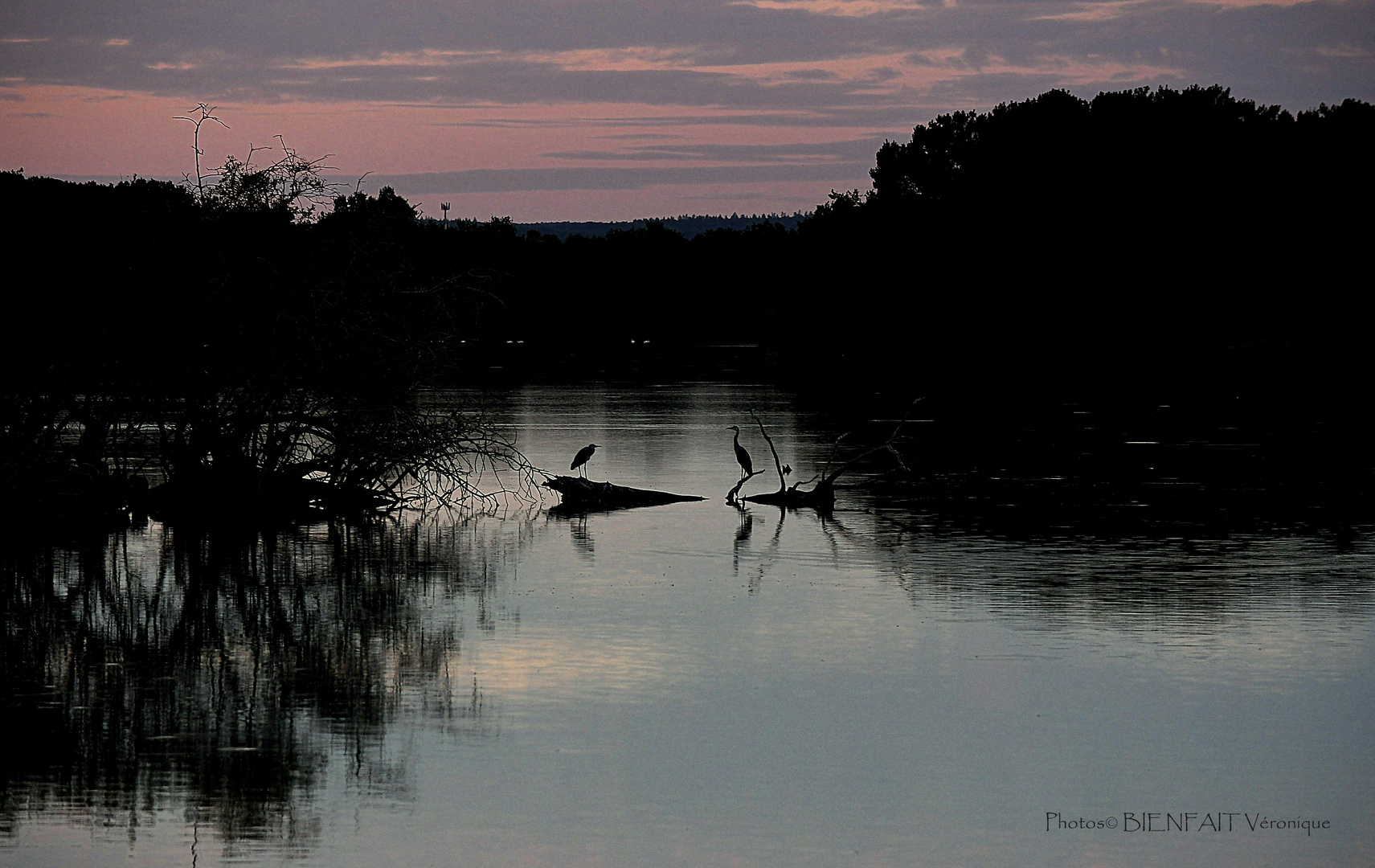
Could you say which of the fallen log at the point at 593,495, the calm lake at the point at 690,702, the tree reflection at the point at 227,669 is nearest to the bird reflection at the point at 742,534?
the calm lake at the point at 690,702

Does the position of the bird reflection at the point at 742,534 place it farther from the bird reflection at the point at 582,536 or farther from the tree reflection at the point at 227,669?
the tree reflection at the point at 227,669

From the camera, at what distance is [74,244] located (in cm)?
2314

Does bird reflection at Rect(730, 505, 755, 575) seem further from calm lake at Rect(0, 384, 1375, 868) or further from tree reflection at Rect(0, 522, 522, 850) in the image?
tree reflection at Rect(0, 522, 522, 850)

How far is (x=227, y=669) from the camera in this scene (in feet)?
45.0

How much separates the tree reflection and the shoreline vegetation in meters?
2.46

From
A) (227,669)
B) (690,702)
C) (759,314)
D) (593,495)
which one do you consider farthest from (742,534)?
(759,314)

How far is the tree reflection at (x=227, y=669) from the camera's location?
33.7ft

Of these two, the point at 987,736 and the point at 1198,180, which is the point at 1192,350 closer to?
the point at 1198,180

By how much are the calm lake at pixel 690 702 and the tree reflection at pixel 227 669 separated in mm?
42

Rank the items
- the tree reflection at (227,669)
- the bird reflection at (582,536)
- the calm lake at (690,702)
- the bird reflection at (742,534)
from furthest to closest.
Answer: the bird reflection at (582,536) < the bird reflection at (742,534) < the tree reflection at (227,669) < the calm lake at (690,702)

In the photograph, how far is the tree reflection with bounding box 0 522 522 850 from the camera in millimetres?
→ 10273

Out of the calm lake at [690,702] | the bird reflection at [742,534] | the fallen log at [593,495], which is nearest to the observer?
the calm lake at [690,702]

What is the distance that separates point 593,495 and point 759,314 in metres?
139

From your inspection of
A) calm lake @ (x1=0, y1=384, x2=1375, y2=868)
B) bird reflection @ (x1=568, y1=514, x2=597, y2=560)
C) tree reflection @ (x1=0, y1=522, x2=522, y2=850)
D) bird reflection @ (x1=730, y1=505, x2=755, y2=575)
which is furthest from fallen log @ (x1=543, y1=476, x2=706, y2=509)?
tree reflection @ (x1=0, y1=522, x2=522, y2=850)
